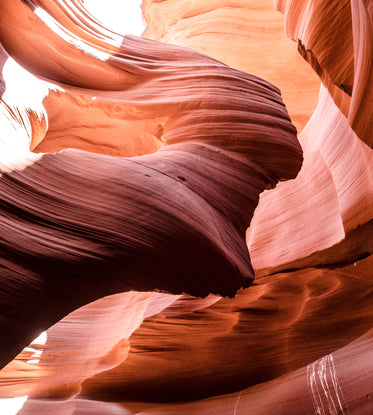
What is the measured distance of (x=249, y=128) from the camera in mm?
2855

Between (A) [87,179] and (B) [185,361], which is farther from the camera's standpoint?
(B) [185,361]

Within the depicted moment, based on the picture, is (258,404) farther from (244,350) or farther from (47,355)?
(47,355)

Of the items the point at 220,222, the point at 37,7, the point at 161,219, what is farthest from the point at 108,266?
the point at 37,7

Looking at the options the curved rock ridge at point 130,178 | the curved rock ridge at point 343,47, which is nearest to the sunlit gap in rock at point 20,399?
the curved rock ridge at point 130,178

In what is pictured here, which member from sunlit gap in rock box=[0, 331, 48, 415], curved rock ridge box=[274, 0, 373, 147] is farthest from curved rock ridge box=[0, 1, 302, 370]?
sunlit gap in rock box=[0, 331, 48, 415]

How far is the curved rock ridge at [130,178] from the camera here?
5.14ft

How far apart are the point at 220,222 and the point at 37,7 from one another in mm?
2020

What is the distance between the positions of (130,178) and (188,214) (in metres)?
0.33

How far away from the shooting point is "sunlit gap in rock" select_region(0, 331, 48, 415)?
3.32 m

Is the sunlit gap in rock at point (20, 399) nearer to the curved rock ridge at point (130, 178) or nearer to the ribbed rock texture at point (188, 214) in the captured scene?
the ribbed rock texture at point (188, 214)

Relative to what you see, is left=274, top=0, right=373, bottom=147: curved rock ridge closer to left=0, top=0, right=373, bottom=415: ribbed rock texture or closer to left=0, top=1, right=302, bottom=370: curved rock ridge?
left=0, top=0, right=373, bottom=415: ribbed rock texture

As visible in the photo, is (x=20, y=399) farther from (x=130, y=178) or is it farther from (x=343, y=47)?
(x=343, y=47)

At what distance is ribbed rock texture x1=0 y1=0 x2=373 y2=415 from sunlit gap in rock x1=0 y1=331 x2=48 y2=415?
18 millimetres

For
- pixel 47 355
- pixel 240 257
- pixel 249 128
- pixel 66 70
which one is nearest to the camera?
pixel 240 257
